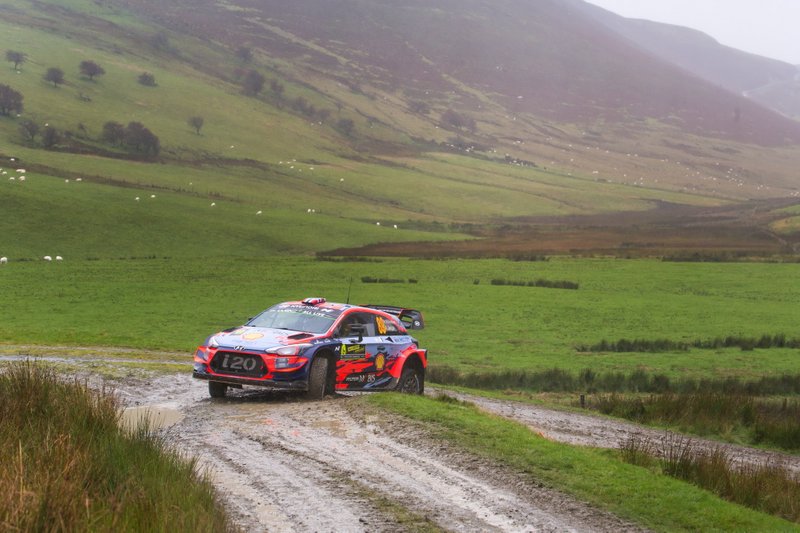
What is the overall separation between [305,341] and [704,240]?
3896 inches

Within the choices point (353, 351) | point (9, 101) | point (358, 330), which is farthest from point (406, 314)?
point (9, 101)

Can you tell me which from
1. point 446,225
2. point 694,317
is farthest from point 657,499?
point 446,225

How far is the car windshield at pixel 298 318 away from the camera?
20938mm

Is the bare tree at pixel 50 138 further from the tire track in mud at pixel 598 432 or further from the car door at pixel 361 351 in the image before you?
the car door at pixel 361 351

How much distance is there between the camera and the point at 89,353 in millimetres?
29797

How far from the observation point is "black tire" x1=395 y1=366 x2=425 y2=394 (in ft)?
73.1

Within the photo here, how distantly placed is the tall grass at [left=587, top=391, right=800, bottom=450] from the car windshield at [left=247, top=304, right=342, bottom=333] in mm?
10542

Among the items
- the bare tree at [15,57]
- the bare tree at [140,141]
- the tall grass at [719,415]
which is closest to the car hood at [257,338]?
the tall grass at [719,415]

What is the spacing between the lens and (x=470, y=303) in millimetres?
57312

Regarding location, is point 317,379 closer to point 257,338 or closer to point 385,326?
point 257,338

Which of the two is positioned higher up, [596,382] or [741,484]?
[741,484]

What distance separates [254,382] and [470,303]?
38869 mm

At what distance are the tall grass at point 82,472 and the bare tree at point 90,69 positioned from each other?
575 feet

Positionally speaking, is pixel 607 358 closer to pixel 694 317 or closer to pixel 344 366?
pixel 694 317
